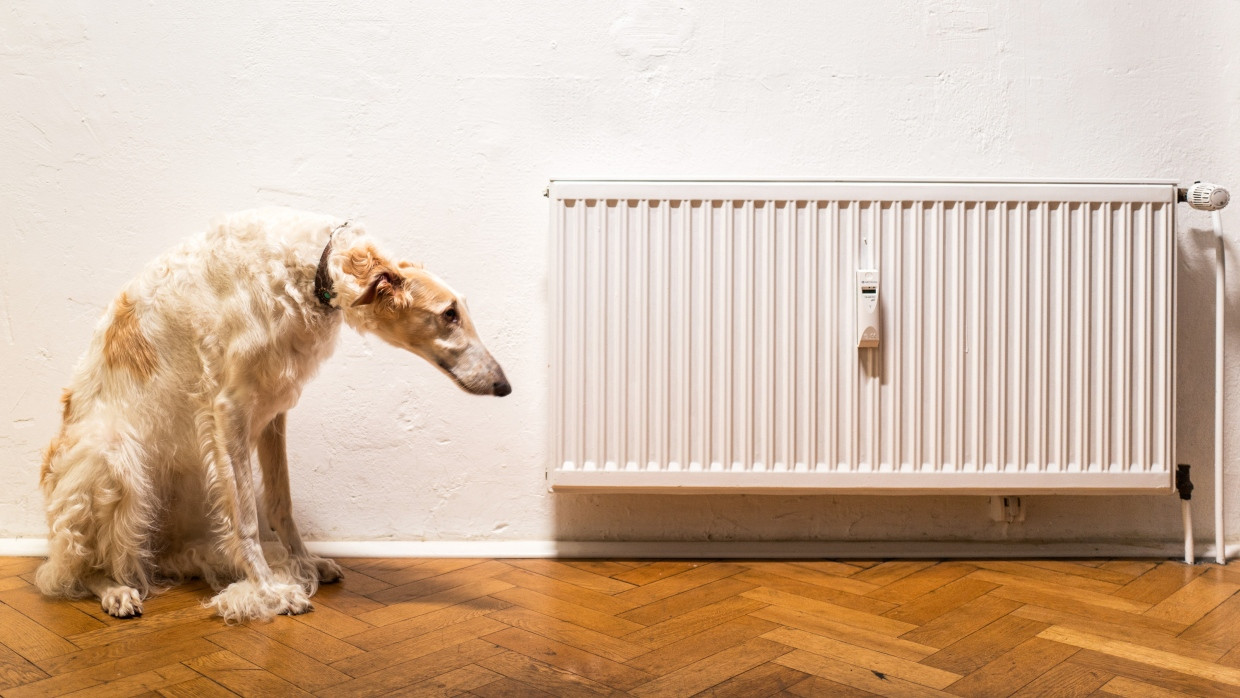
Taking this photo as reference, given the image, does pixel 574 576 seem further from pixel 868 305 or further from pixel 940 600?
pixel 868 305

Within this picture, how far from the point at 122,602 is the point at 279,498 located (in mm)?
324

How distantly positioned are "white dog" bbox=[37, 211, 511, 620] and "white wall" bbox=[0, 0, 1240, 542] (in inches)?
14.2

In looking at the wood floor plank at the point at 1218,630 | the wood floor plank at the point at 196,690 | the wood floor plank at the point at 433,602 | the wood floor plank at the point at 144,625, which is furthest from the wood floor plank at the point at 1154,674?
the wood floor plank at the point at 144,625

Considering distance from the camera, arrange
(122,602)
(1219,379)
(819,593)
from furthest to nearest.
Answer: (1219,379) → (819,593) → (122,602)

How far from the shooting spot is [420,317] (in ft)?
5.02

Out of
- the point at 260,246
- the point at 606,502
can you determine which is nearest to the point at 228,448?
the point at 260,246

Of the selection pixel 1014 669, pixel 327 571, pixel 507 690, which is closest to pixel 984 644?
pixel 1014 669

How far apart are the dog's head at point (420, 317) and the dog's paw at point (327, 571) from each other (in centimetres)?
49

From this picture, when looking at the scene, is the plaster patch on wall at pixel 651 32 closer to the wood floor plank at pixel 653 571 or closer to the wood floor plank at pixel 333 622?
the wood floor plank at pixel 653 571

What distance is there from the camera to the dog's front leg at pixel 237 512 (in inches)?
60.2

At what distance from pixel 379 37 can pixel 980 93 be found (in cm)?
136

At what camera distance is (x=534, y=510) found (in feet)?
6.44

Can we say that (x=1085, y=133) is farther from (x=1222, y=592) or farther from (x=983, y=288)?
(x=1222, y=592)

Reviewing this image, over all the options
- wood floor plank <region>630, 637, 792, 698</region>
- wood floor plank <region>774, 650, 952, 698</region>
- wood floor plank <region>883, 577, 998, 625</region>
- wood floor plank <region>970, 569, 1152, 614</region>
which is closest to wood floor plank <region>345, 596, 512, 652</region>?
wood floor plank <region>630, 637, 792, 698</region>
